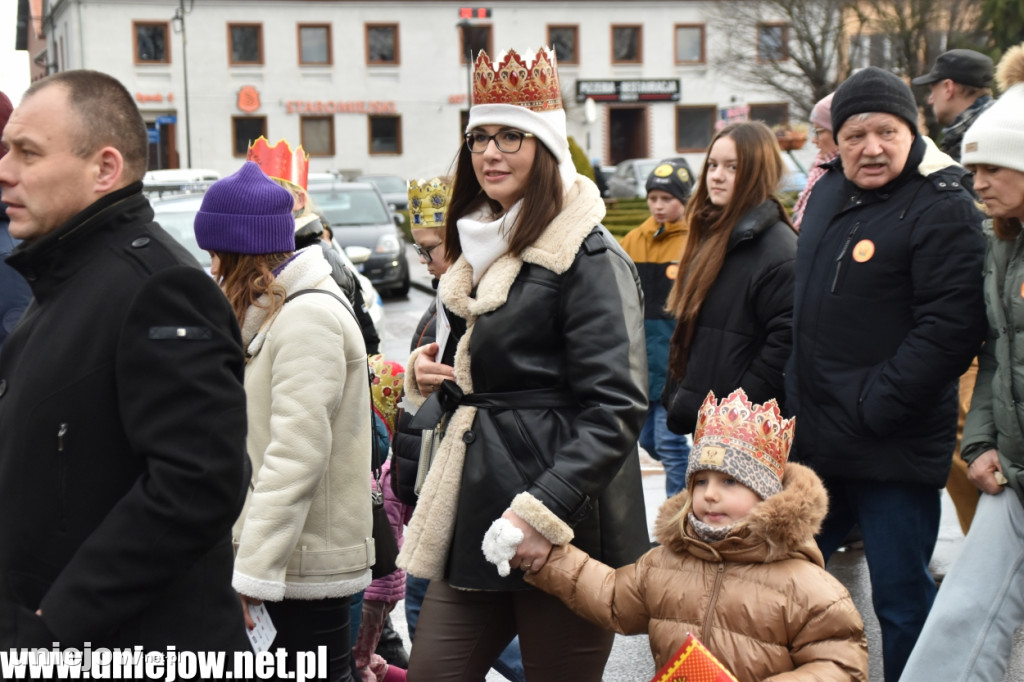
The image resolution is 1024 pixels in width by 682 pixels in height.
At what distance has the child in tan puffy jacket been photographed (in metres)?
3.16

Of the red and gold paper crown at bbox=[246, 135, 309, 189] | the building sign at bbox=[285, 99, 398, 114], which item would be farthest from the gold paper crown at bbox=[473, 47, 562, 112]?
the building sign at bbox=[285, 99, 398, 114]

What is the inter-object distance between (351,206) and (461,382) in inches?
667

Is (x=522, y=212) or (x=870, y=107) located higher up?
(x=870, y=107)

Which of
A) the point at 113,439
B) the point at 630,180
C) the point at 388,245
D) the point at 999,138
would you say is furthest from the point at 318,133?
the point at 113,439

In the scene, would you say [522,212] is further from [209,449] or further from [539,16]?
[539,16]

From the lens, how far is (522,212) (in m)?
3.45

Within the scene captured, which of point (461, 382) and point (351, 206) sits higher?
point (351, 206)

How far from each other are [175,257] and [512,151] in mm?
1190

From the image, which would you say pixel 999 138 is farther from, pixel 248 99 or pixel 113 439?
pixel 248 99

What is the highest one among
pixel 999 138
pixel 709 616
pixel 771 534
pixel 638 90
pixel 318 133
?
pixel 638 90

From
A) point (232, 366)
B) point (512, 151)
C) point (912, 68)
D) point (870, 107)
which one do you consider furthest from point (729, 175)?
point (912, 68)

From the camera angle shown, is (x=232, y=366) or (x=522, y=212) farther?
(x=522, y=212)

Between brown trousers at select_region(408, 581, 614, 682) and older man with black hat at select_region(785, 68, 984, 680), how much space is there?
1.30 metres

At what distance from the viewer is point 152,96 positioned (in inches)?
1934
